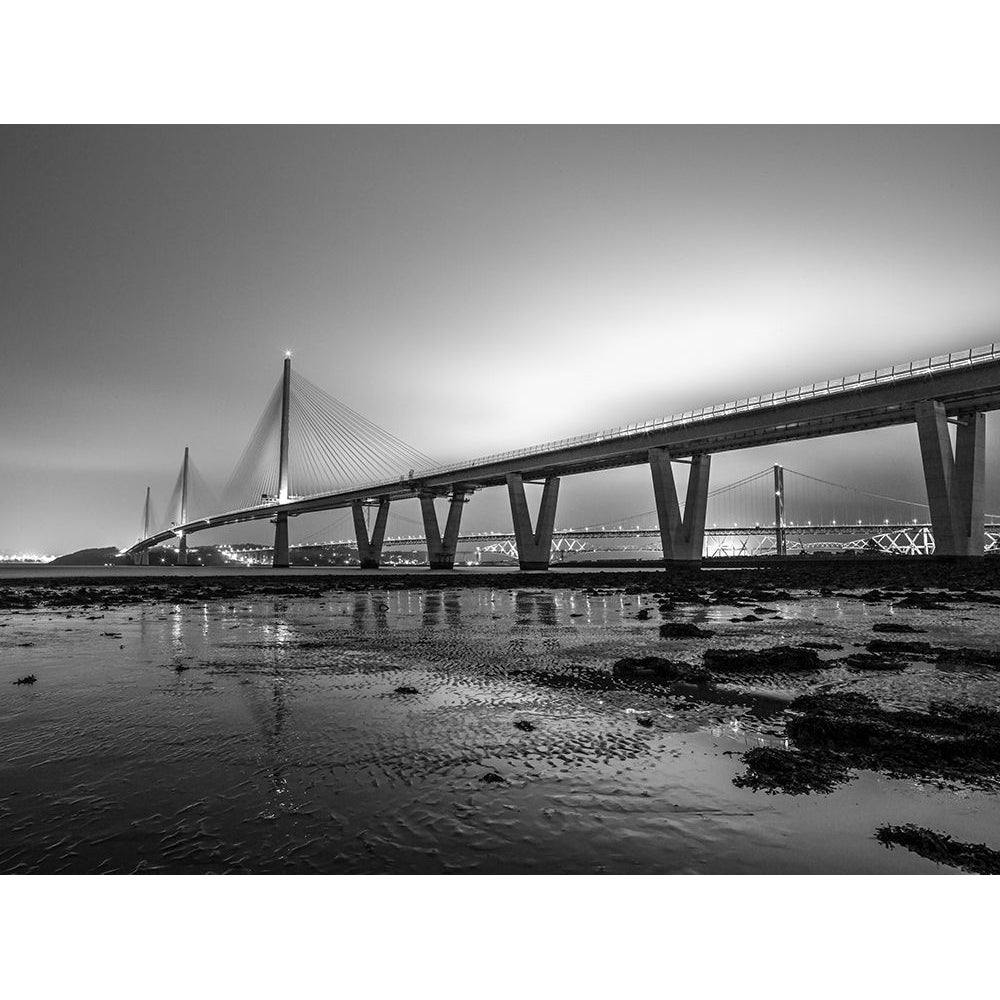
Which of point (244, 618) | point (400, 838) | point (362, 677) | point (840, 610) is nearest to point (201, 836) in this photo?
point (400, 838)

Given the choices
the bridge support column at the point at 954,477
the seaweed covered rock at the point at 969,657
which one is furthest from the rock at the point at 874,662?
the bridge support column at the point at 954,477

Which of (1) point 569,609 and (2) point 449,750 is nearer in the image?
(2) point 449,750

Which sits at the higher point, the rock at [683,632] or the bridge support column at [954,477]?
the bridge support column at [954,477]

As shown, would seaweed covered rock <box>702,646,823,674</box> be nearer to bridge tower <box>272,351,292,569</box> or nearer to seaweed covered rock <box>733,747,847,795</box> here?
seaweed covered rock <box>733,747,847,795</box>

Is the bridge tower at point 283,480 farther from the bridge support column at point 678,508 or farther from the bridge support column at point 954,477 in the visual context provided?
the bridge support column at point 954,477

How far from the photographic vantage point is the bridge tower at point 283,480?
274 feet

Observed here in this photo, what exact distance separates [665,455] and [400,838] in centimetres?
5198

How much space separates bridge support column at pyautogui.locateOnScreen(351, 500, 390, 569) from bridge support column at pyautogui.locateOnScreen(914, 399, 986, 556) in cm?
7019

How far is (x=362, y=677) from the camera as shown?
8133mm

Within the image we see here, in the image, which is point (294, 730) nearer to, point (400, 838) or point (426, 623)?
point (400, 838)

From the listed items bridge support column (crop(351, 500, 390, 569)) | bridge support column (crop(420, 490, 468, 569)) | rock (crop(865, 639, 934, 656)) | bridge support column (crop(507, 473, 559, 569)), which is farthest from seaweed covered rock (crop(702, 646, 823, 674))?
bridge support column (crop(351, 500, 390, 569))

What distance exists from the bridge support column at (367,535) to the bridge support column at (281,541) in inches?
425

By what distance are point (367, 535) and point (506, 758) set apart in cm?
9019

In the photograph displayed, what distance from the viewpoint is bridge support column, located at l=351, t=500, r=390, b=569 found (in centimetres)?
9119
